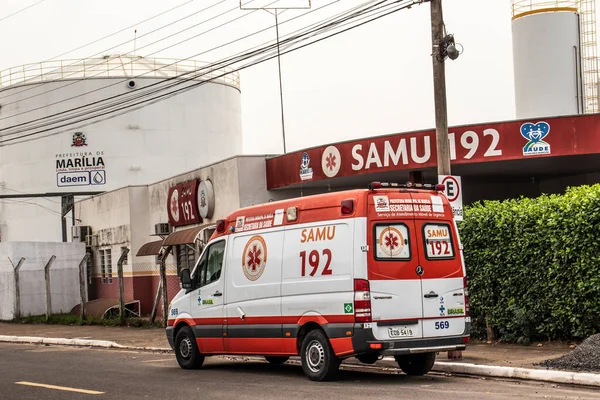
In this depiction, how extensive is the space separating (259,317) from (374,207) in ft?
9.40

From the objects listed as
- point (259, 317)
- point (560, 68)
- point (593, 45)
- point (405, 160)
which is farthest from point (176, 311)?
point (593, 45)

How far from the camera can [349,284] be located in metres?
12.7

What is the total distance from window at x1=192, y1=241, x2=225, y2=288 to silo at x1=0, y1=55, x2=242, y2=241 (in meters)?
30.7

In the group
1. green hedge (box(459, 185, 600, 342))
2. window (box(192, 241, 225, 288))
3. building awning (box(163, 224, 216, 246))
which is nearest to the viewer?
green hedge (box(459, 185, 600, 342))

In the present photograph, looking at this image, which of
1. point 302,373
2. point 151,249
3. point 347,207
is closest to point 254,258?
point 302,373

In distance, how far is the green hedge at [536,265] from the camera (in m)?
15.1

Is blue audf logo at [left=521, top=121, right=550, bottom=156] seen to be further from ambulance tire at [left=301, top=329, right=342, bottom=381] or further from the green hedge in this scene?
ambulance tire at [left=301, top=329, right=342, bottom=381]

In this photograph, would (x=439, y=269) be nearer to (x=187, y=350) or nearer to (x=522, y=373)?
(x=522, y=373)

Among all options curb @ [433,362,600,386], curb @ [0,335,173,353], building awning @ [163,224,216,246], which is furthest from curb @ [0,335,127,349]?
curb @ [433,362,600,386]

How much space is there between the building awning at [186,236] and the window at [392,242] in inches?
538

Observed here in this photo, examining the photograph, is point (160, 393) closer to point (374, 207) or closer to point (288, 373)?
point (288, 373)

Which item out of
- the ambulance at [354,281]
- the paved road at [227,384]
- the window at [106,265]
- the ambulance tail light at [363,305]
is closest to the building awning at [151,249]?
the window at [106,265]

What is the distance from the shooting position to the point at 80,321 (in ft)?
102

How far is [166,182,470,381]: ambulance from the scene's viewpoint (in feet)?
41.5
